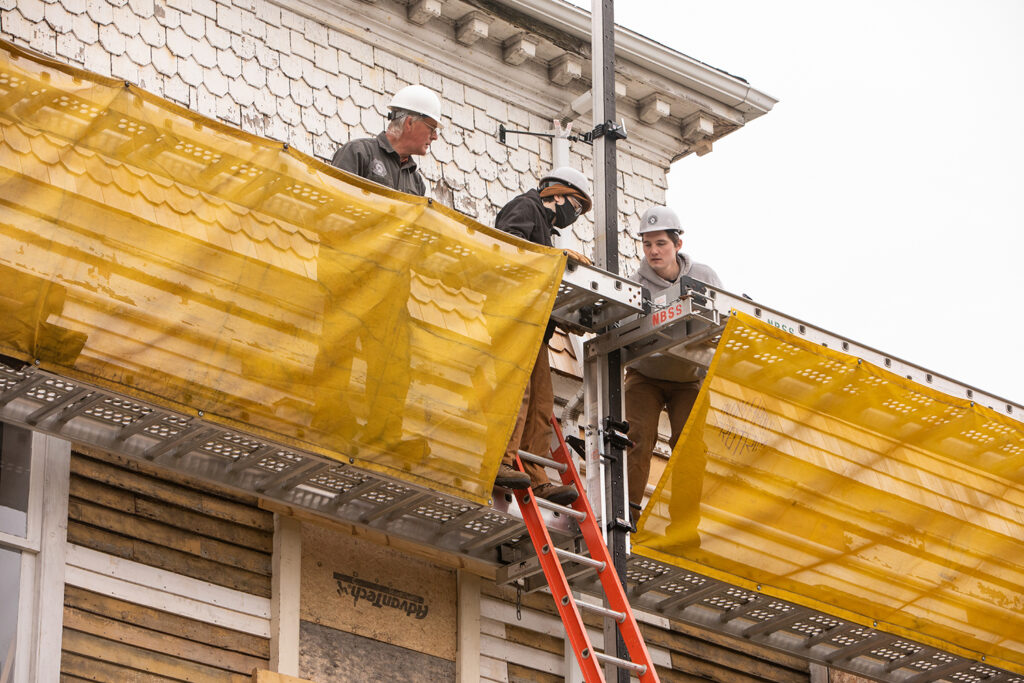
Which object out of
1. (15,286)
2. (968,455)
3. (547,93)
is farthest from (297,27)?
(968,455)

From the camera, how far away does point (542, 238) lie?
11.0 meters

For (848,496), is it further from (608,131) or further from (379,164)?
(379,164)

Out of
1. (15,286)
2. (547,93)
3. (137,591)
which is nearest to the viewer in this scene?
(15,286)

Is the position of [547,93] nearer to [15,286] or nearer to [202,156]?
[202,156]

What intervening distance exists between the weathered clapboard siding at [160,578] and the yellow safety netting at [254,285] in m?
1.20

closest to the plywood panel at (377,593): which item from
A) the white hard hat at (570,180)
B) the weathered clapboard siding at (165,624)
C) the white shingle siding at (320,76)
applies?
the weathered clapboard siding at (165,624)

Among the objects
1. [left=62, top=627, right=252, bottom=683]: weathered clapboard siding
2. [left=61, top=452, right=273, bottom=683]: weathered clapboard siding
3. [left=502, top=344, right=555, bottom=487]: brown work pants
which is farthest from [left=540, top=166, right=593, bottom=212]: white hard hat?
[left=62, top=627, right=252, bottom=683]: weathered clapboard siding

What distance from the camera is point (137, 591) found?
389 inches

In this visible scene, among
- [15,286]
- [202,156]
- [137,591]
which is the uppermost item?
[202,156]

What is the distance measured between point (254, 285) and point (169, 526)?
1.82 meters

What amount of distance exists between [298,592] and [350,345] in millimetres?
1873

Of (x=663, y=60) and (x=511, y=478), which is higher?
(x=663, y=60)

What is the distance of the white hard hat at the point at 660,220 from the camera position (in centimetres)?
1194

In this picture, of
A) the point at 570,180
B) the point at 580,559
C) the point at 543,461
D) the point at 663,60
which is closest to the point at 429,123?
the point at 570,180
